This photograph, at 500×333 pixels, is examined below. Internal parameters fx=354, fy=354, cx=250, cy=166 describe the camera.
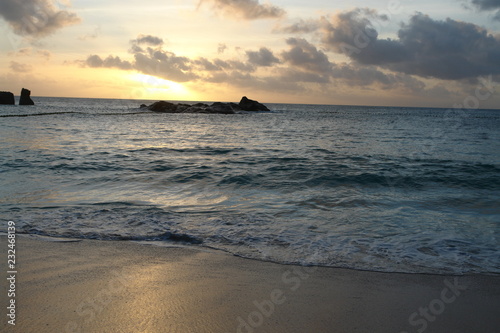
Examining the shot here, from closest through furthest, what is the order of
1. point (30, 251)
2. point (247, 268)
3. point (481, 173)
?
point (247, 268)
point (30, 251)
point (481, 173)

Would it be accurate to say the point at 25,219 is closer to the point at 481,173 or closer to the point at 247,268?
the point at 247,268

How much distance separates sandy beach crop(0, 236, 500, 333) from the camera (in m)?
3.36

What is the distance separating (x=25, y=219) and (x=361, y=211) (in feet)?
22.9

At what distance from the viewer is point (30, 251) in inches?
201

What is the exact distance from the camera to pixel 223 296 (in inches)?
153

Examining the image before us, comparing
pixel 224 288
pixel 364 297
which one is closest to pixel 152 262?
pixel 224 288
